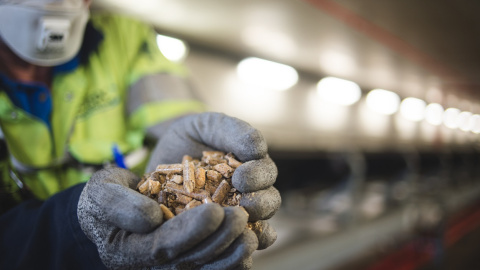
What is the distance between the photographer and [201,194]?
0.77m

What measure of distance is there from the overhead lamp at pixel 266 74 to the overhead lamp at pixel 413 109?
16.5ft

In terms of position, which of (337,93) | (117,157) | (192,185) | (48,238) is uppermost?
(337,93)

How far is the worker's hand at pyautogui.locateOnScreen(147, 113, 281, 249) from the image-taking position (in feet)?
2.39

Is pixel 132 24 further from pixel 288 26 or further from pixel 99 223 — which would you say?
pixel 288 26

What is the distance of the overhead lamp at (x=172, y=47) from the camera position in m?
3.11

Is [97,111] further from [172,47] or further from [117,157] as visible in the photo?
[172,47]

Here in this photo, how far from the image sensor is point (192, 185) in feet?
2.58

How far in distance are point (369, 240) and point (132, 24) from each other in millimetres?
3866

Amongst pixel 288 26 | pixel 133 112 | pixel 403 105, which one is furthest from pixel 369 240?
pixel 403 105

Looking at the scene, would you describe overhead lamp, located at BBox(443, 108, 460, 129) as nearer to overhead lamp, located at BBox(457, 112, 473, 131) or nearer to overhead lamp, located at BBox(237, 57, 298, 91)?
overhead lamp, located at BBox(457, 112, 473, 131)

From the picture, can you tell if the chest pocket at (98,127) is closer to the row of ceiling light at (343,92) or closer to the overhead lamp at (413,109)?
the row of ceiling light at (343,92)

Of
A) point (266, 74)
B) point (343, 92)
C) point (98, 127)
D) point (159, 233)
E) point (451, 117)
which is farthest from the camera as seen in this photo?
point (451, 117)

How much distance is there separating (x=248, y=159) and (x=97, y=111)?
0.69m

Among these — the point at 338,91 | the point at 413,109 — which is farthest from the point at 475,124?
the point at 338,91
